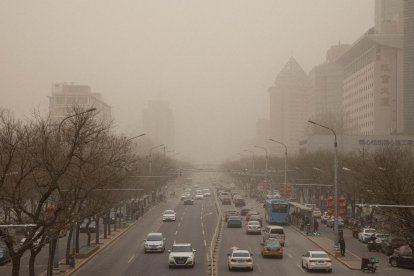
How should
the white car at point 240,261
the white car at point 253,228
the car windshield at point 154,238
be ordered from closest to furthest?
the white car at point 240,261 < the car windshield at point 154,238 < the white car at point 253,228

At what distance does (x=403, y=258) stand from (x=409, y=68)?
489ft

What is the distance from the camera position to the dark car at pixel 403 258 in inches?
1639

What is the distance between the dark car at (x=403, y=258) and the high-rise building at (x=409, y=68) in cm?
14430

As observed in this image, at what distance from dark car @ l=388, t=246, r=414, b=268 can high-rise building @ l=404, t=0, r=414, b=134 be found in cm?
14430

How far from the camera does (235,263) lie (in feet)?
127

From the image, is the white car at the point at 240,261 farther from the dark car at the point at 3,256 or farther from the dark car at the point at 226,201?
the dark car at the point at 226,201

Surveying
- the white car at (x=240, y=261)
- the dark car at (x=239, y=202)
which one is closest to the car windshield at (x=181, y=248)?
the white car at (x=240, y=261)

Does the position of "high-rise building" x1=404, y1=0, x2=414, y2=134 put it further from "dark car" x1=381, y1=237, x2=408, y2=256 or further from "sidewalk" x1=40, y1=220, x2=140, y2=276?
"dark car" x1=381, y1=237, x2=408, y2=256

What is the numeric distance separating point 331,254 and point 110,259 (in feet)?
52.3

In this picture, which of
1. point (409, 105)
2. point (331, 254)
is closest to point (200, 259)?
point (331, 254)

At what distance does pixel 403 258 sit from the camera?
41.9 metres

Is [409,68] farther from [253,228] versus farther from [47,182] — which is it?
[47,182]

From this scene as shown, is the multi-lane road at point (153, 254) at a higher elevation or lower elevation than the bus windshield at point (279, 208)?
lower

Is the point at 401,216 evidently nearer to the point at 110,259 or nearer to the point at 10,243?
the point at 110,259
